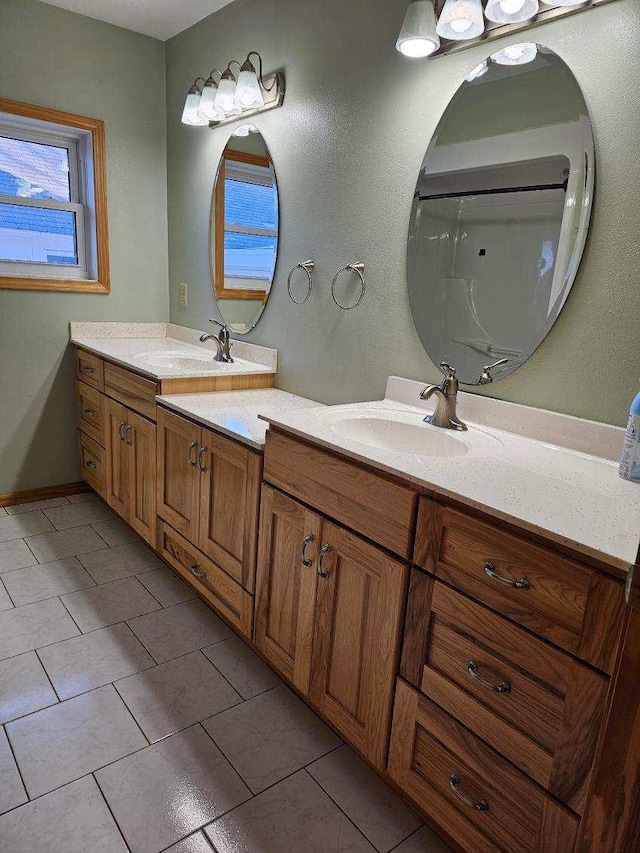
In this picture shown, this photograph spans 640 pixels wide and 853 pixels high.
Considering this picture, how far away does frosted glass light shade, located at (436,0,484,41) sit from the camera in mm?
1528

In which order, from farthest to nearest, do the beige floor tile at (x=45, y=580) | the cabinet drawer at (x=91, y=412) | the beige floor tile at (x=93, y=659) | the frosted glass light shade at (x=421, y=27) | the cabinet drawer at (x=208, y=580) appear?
the cabinet drawer at (x=91, y=412) → the beige floor tile at (x=45, y=580) → the cabinet drawer at (x=208, y=580) → the beige floor tile at (x=93, y=659) → the frosted glass light shade at (x=421, y=27)

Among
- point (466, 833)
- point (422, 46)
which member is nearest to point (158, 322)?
point (422, 46)

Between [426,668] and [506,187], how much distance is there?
1310 millimetres

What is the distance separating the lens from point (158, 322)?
11.1 feet

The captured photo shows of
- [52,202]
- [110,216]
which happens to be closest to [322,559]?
[110,216]

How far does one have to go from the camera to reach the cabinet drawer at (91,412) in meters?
2.87

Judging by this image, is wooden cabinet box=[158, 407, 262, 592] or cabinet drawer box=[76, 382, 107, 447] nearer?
wooden cabinet box=[158, 407, 262, 592]

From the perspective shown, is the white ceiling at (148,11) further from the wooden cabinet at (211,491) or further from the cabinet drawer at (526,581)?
the cabinet drawer at (526,581)

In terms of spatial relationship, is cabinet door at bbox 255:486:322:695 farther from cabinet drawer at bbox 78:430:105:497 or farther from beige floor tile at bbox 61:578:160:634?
cabinet drawer at bbox 78:430:105:497

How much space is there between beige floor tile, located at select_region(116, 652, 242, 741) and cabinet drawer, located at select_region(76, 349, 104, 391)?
4.94 ft

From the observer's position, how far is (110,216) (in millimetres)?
3107

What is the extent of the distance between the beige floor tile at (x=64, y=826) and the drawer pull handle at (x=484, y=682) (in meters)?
0.90

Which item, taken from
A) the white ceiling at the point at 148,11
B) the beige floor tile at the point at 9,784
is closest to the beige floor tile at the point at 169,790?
the beige floor tile at the point at 9,784

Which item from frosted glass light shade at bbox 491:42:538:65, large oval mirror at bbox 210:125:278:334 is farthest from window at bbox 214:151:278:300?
frosted glass light shade at bbox 491:42:538:65
